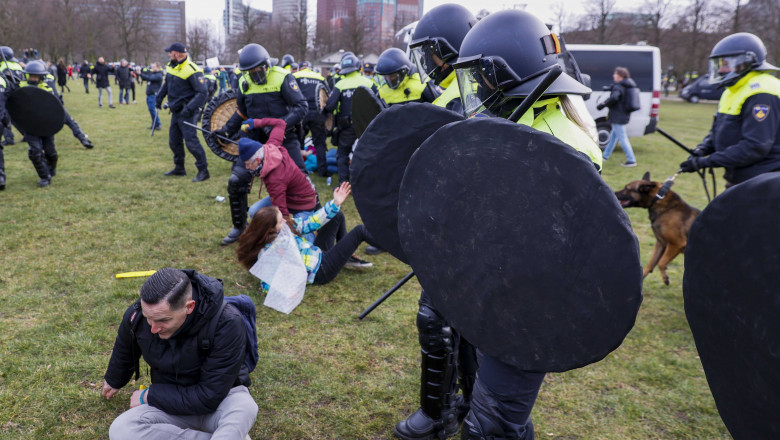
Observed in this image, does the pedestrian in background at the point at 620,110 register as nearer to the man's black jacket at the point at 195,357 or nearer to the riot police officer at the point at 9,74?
the man's black jacket at the point at 195,357

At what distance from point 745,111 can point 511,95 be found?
3.19 metres

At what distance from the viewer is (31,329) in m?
3.88

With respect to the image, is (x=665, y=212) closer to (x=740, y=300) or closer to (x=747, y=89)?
(x=747, y=89)

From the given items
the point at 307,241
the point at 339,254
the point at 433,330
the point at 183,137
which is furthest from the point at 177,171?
the point at 433,330

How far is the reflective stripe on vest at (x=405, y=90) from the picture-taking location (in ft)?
20.8

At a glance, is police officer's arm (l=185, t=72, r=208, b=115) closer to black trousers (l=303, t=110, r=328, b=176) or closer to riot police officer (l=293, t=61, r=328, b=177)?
riot police officer (l=293, t=61, r=328, b=177)

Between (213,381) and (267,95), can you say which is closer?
(213,381)

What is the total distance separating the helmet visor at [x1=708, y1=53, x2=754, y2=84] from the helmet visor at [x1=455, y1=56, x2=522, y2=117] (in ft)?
10.4

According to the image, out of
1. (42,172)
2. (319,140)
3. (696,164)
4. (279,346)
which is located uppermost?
(696,164)

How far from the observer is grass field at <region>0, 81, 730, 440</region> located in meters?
3.03

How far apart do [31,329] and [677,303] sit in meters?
5.14

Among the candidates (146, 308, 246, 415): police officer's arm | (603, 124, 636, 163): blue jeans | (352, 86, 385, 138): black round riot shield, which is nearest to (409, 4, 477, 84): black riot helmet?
(352, 86, 385, 138): black round riot shield

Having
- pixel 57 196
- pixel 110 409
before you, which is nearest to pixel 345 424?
pixel 110 409

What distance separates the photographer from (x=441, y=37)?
10.9 ft
